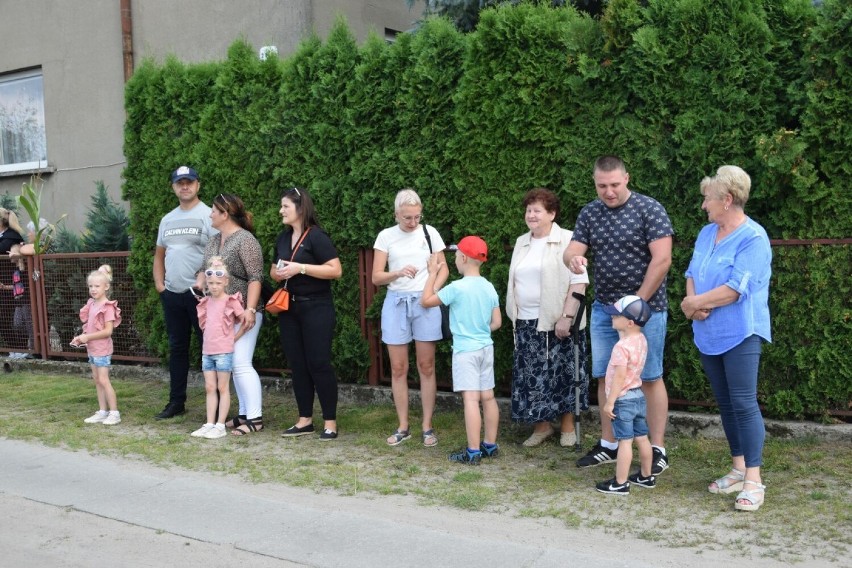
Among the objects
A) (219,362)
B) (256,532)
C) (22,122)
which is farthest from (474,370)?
(22,122)

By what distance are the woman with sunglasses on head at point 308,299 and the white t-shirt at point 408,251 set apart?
432mm

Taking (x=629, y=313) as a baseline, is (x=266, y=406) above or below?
below

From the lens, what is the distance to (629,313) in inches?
190

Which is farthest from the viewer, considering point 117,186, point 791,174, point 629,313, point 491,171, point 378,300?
point 117,186

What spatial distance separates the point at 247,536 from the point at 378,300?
10.9 feet

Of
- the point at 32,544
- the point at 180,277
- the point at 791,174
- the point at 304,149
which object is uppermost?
the point at 304,149

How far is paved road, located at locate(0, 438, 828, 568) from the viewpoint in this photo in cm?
404

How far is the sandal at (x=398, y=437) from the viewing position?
6199mm

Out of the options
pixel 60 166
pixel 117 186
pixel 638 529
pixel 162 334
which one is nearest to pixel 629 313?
pixel 638 529

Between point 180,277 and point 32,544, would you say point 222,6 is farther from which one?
point 32,544

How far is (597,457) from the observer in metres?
5.50

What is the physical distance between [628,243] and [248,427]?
340cm

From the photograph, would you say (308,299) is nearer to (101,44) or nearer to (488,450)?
(488,450)

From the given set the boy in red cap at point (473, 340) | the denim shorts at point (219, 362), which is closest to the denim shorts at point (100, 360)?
the denim shorts at point (219, 362)
